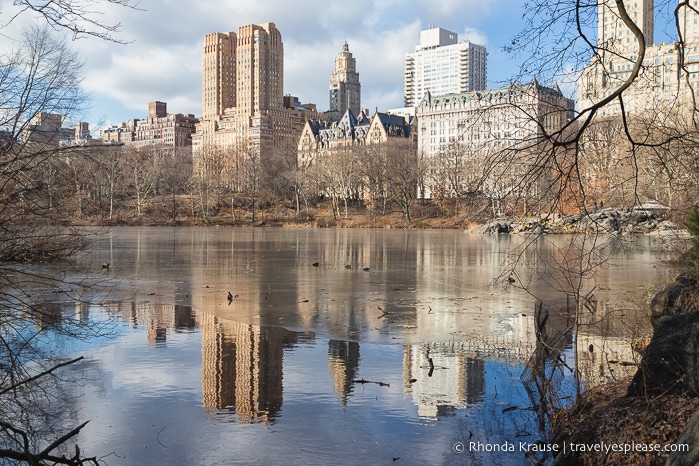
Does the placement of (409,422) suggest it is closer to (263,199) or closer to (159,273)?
(159,273)

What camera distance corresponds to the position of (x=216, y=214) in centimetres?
9912

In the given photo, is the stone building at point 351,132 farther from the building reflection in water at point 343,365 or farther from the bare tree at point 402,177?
the building reflection in water at point 343,365

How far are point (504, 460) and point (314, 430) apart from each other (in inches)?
94.5

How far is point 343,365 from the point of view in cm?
1122

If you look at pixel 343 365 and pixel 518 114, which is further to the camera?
pixel 343 365

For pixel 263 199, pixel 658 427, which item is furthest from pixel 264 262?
pixel 263 199

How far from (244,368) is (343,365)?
174 cm

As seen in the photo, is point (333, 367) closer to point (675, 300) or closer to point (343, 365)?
point (343, 365)

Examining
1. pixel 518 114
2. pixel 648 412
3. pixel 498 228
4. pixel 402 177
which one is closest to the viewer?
pixel 648 412

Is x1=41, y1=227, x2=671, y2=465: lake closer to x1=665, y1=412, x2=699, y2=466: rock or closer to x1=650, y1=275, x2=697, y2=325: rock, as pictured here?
x1=650, y1=275, x2=697, y2=325: rock

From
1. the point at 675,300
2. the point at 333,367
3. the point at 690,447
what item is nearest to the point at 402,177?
the point at 675,300

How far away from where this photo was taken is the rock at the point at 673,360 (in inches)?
257

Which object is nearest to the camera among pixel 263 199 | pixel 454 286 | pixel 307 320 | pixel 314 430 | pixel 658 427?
pixel 658 427

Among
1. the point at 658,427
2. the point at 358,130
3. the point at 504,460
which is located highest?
the point at 358,130
